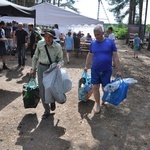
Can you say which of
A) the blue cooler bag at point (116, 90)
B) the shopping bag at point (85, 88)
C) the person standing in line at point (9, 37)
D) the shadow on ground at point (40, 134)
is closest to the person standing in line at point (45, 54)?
the shadow on ground at point (40, 134)

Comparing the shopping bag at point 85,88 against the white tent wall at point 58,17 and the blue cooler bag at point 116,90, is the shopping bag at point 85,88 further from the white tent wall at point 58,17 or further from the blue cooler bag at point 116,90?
the white tent wall at point 58,17

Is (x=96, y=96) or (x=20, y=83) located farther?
(x=20, y=83)

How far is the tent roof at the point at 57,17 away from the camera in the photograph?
14.1 m

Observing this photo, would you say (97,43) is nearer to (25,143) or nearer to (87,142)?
(87,142)

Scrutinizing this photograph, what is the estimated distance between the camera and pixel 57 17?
47.7ft

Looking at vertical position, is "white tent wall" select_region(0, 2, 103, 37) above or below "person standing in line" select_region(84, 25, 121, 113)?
above

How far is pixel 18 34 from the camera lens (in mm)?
8859

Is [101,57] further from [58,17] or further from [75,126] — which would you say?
[58,17]

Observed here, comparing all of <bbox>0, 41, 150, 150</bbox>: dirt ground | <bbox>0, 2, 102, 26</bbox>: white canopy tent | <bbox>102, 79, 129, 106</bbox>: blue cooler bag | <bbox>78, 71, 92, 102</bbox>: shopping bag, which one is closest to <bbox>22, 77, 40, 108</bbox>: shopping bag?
<bbox>0, 41, 150, 150</bbox>: dirt ground

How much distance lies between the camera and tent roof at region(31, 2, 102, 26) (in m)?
14.1

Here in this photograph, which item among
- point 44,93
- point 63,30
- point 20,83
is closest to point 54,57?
point 44,93

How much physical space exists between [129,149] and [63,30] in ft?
65.0

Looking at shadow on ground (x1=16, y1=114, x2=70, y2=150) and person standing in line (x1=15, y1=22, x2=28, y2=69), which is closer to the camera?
shadow on ground (x1=16, y1=114, x2=70, y2=150)

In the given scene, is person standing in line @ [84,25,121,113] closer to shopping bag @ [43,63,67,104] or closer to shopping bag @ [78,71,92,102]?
shopping bag @ [78,71,92,102]
